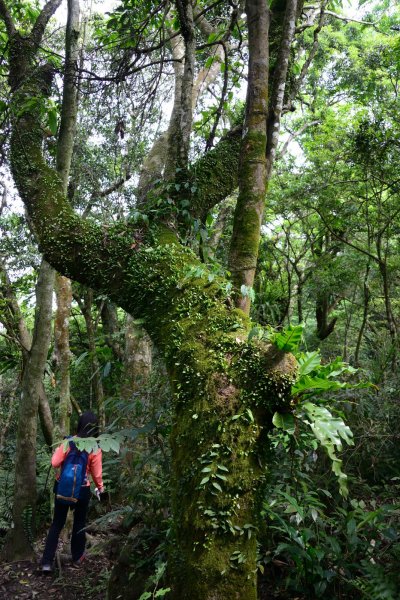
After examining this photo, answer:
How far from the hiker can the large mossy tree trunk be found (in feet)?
7.29

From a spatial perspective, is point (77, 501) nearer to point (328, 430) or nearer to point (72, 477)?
point (72, 477)

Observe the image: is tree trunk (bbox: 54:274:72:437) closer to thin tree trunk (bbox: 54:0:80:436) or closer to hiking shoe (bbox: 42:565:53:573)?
thin tree trunk (bbox: 54:0:80:436)

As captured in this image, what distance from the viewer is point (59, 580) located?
4500 mm

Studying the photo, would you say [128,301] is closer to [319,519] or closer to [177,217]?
[177,217]

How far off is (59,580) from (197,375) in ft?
11.8

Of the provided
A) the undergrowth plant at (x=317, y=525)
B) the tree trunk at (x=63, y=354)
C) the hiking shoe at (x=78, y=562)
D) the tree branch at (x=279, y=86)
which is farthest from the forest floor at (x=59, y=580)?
the tree branch at (x=279, y=86)

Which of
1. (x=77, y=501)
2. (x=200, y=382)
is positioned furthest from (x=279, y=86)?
(x=77, y=501)

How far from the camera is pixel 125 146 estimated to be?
8.52 metres

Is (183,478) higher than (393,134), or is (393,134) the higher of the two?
(393,134)

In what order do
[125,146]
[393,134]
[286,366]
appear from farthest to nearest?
[125,146] → [393,134] → [286,366]

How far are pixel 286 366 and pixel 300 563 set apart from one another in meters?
1.23

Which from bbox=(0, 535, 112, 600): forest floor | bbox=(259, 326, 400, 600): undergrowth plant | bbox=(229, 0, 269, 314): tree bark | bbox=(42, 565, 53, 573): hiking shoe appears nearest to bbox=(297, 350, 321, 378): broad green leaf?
bbox=(259, 326, 400, 600): undergrowth plant

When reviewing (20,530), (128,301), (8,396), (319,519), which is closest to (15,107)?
(128,301)

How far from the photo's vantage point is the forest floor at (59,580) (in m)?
4.06
